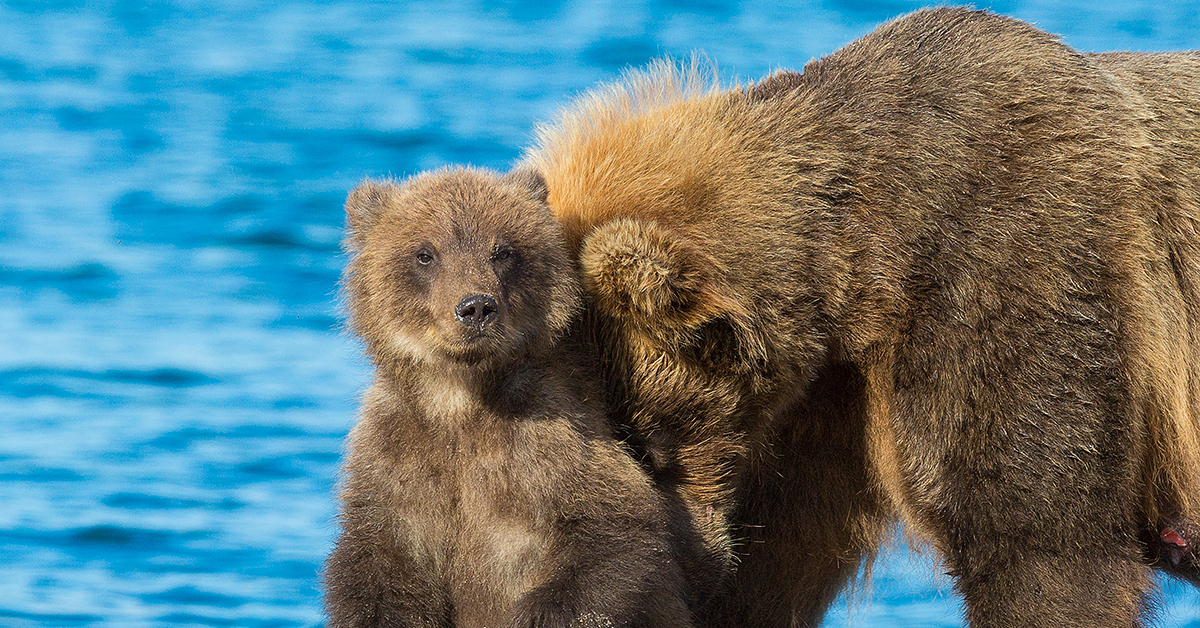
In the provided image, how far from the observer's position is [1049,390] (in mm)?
5746

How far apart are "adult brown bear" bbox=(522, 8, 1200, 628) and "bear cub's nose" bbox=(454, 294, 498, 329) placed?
0.62 meters

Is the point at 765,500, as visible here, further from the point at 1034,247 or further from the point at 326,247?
the point at 326,247

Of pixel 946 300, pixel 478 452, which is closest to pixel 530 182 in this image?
pixel 478 452

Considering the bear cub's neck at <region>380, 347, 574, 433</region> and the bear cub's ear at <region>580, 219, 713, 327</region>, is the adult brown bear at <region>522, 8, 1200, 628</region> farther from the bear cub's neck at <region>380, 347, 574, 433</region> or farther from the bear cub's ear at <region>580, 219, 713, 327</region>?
the bear cub's neck at <region>380, 347, 574, 433</region>

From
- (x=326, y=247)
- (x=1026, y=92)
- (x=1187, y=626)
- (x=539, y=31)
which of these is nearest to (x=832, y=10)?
(x=539, y=31)

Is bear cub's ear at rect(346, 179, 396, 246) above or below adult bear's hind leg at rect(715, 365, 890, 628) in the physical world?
above

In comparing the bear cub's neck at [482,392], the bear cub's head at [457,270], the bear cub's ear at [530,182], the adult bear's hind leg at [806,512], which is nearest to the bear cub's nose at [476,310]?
the bear cub's head at [457,270]

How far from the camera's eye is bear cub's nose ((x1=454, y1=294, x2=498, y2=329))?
5.18 metres

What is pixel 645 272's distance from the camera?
564 cm

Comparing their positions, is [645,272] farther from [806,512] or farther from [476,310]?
[806,512]

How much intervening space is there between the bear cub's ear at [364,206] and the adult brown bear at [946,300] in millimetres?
661

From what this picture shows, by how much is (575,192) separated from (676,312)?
0.63 meters

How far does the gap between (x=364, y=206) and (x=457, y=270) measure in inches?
21.3

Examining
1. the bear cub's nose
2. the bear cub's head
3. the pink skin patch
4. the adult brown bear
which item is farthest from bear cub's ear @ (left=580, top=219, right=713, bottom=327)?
the pink skin patch
